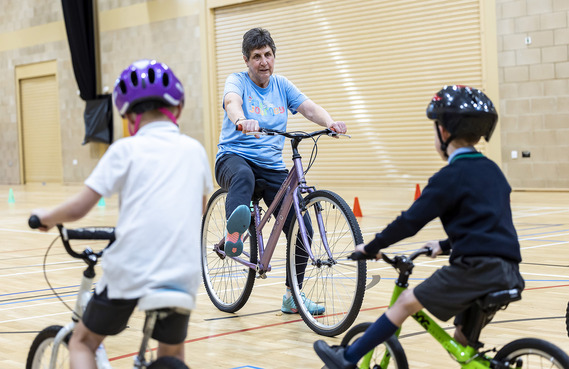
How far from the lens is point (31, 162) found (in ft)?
89.8

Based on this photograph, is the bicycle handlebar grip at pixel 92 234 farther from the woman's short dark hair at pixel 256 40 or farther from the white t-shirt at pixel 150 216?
Answer: the woman's short dark hair at pixel 256 40

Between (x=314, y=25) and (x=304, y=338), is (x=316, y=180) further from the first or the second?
(x=304, y=338)

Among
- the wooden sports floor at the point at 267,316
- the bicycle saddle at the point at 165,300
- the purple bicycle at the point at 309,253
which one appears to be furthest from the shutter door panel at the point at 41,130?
the bicycle saddle at the point at 165,300

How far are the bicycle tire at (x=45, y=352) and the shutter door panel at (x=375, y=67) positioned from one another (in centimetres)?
1376

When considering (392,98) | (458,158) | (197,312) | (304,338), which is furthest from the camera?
(392,98)

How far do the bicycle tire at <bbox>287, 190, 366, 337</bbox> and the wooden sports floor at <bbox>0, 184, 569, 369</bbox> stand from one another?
0.14 metres

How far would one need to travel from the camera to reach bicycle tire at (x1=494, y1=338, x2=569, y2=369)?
263cm

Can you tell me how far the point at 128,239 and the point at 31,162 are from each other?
26083 mm

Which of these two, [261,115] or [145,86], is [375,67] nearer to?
[261,115]

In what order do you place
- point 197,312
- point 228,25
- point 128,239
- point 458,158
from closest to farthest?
point 128,239 < point 458,158 < point 197,312 < point 228,25

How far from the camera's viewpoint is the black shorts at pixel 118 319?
8.51ft

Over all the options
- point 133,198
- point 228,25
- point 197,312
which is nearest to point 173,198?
point 133,198

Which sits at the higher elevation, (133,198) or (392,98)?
(392,98)

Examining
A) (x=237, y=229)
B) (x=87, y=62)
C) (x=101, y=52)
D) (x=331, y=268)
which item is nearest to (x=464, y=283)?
(x=331, y=268)
